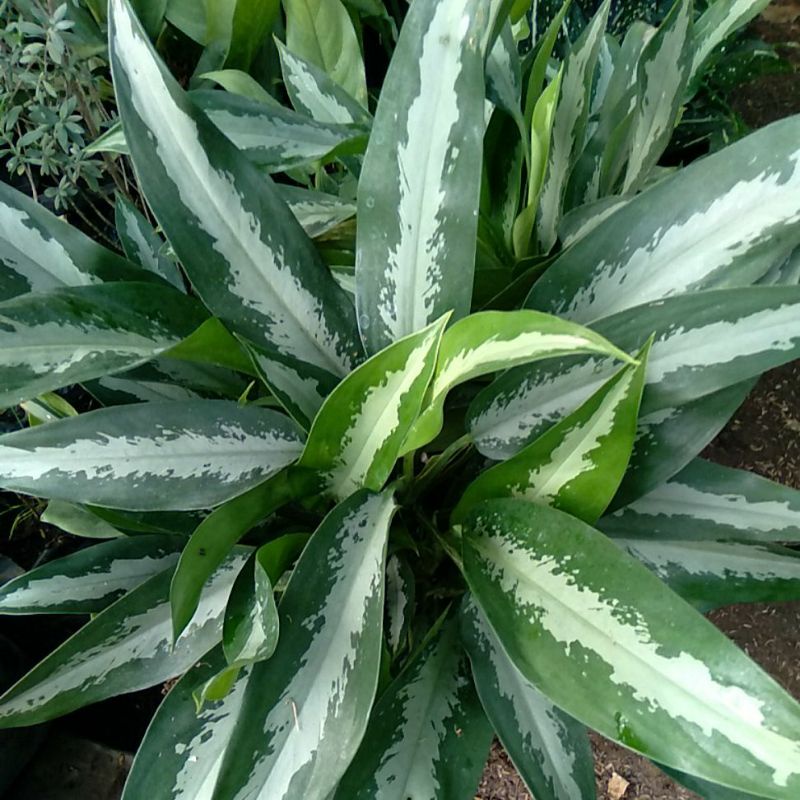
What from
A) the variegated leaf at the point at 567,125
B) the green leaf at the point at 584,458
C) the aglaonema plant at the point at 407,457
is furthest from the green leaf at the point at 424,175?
the variegated leaf at the point at 567,125

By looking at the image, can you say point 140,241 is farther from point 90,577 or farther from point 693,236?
point 693,236

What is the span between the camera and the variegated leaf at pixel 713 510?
1.74ft

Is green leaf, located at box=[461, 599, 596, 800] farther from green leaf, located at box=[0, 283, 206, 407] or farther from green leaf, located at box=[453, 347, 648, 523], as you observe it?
green leaf, located at box=[0, 283, 206, 407]

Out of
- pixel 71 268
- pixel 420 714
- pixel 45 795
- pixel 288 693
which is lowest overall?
pixel 45 795

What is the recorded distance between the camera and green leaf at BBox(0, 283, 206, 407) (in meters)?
0.44

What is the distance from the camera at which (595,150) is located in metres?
0.73

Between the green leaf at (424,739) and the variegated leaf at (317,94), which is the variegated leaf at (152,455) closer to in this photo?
the green leaf at (424,739)

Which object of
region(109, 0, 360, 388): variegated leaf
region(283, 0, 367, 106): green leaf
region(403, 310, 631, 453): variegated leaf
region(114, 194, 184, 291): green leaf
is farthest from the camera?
region(283, 0, 367, 106): green leaf

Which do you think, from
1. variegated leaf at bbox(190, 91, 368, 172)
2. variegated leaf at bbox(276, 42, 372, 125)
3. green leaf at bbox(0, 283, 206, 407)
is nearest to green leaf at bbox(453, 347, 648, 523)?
green leaf at bbox(0, 283, 206, 407)

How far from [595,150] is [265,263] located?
40 cm

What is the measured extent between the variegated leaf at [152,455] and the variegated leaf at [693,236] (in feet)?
0.70

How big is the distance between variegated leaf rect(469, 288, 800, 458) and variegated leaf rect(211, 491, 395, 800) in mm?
126

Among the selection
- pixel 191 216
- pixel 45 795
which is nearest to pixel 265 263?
pixel 191 216

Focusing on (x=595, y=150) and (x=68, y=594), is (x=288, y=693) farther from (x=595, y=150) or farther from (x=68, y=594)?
(x=595, y=150)
